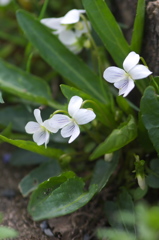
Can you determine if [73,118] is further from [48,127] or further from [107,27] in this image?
[107,27]

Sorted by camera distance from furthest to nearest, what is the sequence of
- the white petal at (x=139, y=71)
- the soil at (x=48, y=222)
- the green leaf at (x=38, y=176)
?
the green leaf at (x=38, y=176) < the soil at (x=48, y=222) < the white petal at (x=139, y=71)

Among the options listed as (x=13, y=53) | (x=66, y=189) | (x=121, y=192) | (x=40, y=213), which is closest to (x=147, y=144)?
(x=121, y=192)

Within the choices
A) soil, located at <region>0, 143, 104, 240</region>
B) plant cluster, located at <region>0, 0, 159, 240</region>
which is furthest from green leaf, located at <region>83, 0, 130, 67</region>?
soil, located at <region>0, 143, 104, 240</region>

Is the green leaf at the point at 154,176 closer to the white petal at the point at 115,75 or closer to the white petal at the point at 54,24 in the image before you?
the white petal at the point at 115,75

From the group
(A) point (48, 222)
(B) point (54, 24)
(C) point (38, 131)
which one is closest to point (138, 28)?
(B) point (54, 24)

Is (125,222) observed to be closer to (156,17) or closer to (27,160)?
(27,160)

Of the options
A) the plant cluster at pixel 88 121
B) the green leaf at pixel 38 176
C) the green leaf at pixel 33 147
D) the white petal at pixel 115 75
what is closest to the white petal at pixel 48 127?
the plant cluster at pixel 88 121

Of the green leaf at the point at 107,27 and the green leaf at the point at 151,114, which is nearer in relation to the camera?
the green leaf at the point at 151,114

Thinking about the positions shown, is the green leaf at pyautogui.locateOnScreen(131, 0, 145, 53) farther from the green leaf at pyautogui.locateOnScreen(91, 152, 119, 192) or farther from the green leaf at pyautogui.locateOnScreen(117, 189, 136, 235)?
the green leaf at pyautogui.locateOnScreen(117, 189, 136, 235)
